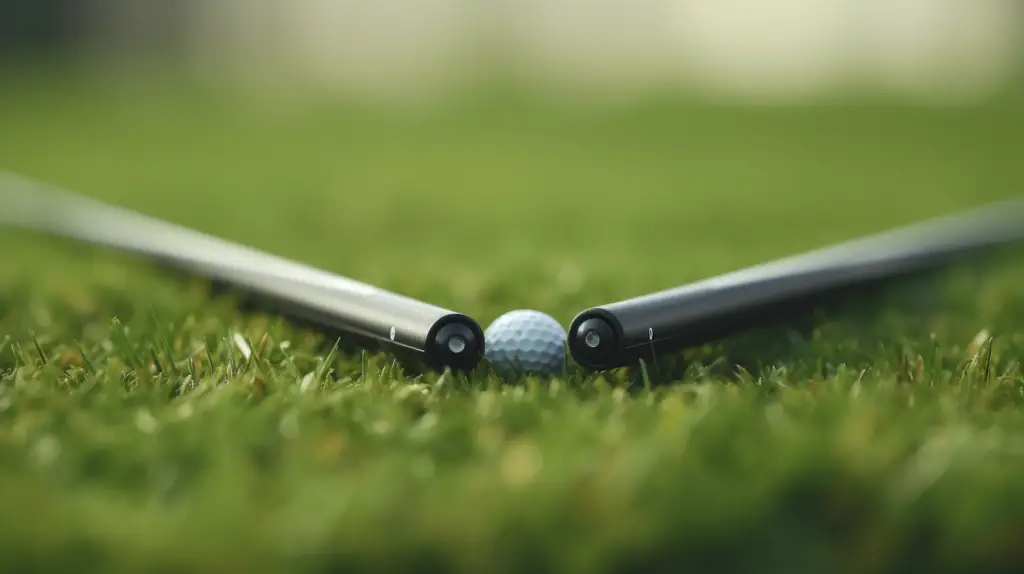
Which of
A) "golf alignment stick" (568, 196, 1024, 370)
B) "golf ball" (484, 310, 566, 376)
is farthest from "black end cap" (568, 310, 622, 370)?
"golf ball" (484, 310, 566, 376)

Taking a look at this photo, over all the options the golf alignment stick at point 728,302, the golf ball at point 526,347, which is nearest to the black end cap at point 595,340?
the golf alignment stick at point 728,302

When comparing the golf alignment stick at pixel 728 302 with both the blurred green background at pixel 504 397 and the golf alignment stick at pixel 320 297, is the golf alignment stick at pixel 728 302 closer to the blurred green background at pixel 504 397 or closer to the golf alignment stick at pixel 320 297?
the blurred green background at pixel 504 397

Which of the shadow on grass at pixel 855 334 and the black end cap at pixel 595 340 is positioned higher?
the black end cap at pixel 595 340

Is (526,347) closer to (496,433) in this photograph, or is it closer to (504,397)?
(504,397)

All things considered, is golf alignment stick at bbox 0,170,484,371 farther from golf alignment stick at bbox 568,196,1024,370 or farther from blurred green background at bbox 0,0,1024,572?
golf alignment stick at bbox 568,196,1024,370

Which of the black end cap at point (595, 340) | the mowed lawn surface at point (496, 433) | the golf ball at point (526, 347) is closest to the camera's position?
the mowed lawn surface at point (496, 433)

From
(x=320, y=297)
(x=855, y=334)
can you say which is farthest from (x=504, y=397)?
(x=855, y=334)

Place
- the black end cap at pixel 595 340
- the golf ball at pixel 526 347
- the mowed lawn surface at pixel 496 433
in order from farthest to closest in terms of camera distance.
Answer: the golf ball at pixel 526 347 < the black end cap at pixel 595 340 < the mowed lawn surface at pixel 496 433
